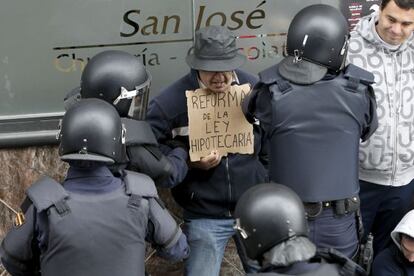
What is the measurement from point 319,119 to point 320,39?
15.7 inches

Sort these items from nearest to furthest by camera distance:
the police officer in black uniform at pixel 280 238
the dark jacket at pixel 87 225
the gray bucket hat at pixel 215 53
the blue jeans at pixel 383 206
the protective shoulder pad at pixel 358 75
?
the police officer in black uniform at pixel 280 238 < the dark jacket at pixel 87 225 < the protective shoulder pad at pixel 358 75 < the gray bucket hat at pixel 215 53 < the blue jeans at pixel 383 206

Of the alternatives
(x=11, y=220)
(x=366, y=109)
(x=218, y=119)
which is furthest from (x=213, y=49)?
(x=11, y=220)

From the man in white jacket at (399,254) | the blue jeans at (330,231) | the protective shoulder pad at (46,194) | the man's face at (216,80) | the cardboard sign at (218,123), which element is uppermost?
the man's face at (216,80)

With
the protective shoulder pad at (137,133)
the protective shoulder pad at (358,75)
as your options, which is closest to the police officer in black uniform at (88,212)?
the protective shoulder pad at (137,133)

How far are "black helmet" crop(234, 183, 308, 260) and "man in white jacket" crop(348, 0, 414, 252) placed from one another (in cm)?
150

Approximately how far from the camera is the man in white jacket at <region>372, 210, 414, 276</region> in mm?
4281

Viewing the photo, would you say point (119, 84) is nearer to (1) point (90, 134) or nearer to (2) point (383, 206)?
(1) point (90, 134)

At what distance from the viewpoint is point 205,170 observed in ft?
14.5

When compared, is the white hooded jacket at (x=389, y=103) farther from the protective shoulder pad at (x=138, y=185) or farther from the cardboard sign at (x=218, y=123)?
the protective shoulder pad at (x=138, y=185)

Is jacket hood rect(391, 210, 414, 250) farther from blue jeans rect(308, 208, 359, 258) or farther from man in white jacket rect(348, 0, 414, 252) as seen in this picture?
blue jeans rect(308, 208, 359, 258)

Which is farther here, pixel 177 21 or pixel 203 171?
pixel 177 21

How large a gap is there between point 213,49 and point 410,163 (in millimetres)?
1320

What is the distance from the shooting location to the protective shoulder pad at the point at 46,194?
10.8 feet

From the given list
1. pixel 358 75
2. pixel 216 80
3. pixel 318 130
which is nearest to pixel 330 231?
pixel 318 130
